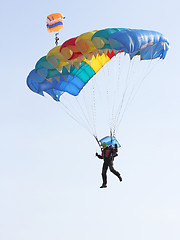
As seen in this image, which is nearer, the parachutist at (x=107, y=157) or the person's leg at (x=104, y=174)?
the parachutist at (x=107, y=157)

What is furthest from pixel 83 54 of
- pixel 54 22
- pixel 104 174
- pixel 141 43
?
pixel 104 174

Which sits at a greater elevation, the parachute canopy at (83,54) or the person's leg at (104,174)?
the parachute canopy at (83,54)

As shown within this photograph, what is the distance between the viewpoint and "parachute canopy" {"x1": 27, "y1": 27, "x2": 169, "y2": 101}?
21.9 meters

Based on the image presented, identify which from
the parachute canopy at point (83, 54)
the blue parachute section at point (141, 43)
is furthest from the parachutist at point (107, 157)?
the blue parachute section at point (141, 43)

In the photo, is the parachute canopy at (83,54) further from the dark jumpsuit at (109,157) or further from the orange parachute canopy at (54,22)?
the dark jumpsuit at (109,157)

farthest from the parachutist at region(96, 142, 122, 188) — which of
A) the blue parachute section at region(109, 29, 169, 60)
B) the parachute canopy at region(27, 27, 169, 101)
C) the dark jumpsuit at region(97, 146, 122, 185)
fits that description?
the blue parachute section at region(109, 29, 169, 60)

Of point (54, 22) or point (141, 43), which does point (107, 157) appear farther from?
point (54, 22)

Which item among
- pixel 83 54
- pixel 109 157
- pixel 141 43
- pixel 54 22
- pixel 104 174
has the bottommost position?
pixel 104 174

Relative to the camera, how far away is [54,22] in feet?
83.9

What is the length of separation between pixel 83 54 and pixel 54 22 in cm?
357

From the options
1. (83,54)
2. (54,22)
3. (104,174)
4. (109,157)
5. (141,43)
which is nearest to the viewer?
(141,43)

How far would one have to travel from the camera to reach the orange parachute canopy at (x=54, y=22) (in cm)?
2555

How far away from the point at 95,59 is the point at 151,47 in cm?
256

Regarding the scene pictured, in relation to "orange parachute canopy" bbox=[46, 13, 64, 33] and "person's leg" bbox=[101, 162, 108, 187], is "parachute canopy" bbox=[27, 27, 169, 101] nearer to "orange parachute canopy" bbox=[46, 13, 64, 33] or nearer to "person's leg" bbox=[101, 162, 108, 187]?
"orange parachute canopy" bbox=[46, 13, 64, 33]
